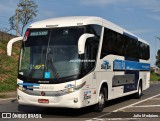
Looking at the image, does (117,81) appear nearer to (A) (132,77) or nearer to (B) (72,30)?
(A) (132,77)

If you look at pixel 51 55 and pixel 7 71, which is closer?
pixel 51 55

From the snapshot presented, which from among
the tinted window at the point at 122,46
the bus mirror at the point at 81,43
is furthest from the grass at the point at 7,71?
the bus mirror at the point at 81,43

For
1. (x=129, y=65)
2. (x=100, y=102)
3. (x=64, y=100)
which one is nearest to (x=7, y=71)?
(x=129, y=65)

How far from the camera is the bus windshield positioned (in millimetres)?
11000

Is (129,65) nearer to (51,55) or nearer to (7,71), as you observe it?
(51,55)

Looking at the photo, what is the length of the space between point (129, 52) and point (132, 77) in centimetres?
145

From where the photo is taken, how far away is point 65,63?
11.0 m

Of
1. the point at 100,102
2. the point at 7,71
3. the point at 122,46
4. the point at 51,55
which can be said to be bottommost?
the point at 100,102

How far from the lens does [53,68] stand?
1105 cm

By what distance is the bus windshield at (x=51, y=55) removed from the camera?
433 inches

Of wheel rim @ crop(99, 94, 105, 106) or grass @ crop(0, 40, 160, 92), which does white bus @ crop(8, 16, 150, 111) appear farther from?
grass @ crop(0, 40, 160, 92)

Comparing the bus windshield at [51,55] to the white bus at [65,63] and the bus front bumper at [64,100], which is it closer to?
the white bus at [65,63]

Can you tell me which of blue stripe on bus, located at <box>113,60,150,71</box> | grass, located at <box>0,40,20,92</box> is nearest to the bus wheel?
blue stripe on bus, located at <box>113,60,150,71</box>

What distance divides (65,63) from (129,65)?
6569 mm
